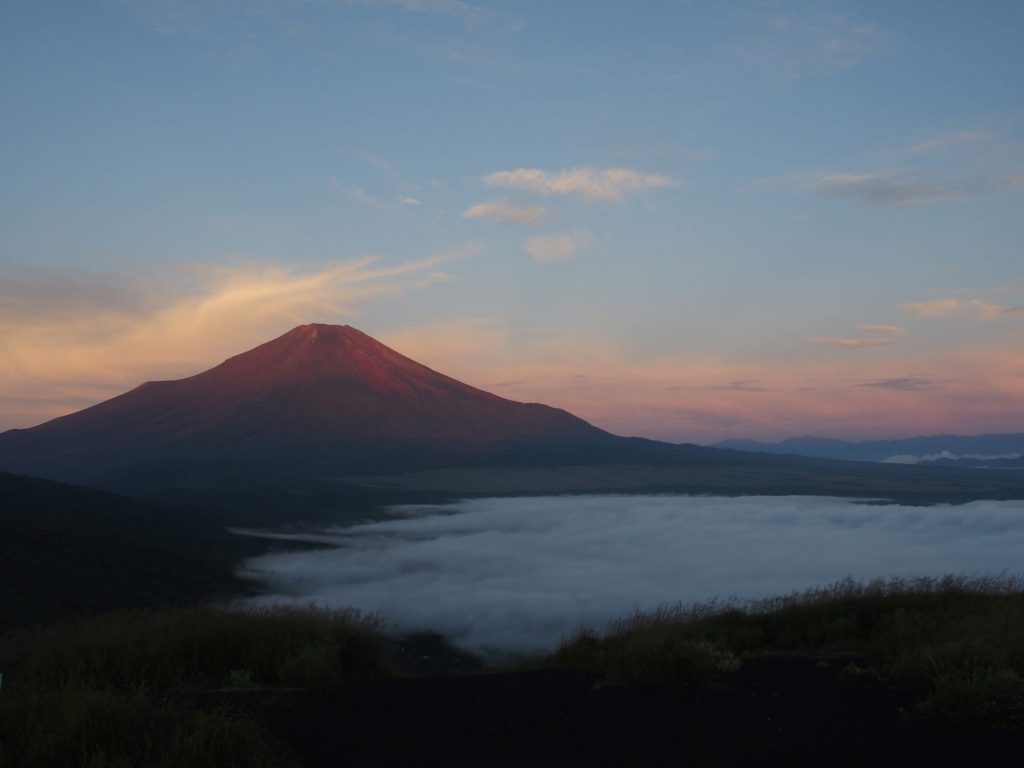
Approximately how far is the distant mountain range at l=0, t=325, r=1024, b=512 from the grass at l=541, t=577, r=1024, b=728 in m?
76.2

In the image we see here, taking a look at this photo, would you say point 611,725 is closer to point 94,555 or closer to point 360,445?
point 94,555

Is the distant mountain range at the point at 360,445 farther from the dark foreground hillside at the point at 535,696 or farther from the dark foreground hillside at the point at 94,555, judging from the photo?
the dark foreground hillside at the point at 535,696

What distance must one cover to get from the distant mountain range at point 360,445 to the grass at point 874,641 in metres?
76.2

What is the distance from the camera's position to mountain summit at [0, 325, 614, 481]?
12812 centimetres

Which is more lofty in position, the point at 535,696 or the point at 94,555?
the point at 535,696

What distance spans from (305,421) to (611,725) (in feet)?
468

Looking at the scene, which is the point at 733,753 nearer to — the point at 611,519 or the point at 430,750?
the point at 430,750

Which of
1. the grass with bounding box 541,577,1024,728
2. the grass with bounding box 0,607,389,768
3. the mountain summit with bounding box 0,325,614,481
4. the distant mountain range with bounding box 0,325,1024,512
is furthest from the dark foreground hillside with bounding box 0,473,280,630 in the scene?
the mountain summit with bounding box 0,325,614,481

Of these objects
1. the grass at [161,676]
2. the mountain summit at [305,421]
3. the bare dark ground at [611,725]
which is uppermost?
the mountain summit at [305,421]

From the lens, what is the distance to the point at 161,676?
7758 mm

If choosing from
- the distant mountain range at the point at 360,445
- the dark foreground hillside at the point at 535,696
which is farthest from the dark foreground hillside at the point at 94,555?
the distant mountain range at the point at 360,445

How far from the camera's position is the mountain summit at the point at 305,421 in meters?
128

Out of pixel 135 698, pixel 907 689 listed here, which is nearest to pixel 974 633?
pixel 907 689

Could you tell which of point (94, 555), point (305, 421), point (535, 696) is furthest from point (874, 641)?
point (305, 421)
